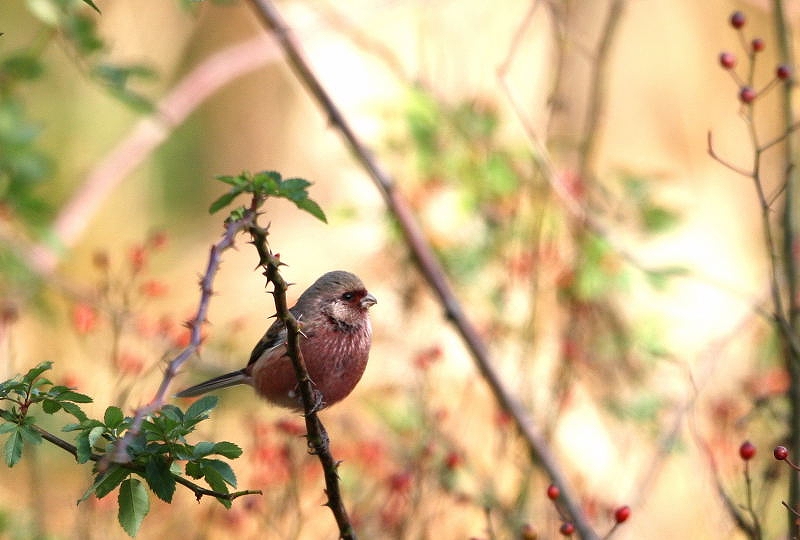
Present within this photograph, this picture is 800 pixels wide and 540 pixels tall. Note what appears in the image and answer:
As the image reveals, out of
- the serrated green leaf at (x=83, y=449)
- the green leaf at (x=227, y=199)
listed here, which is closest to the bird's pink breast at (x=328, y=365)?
the serrated green leaf at (x=83, y=449)

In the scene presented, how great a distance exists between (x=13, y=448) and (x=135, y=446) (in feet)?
1.09

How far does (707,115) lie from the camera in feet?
38.7

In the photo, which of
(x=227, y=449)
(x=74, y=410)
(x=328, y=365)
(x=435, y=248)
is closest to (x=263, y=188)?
(x=227, y=449)

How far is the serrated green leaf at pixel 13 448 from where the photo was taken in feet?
9.05

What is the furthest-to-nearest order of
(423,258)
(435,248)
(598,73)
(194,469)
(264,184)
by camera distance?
(435,248), (598,73), (423,258), (194,469), (264,184)

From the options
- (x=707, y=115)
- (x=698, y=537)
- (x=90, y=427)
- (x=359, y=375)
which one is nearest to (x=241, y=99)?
(x=707, y=115)

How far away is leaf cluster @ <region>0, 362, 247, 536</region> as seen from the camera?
284cm

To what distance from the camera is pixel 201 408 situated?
2922mm

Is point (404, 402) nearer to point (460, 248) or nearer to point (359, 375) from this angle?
point (460, 248)

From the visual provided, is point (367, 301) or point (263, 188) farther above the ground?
point (367, 301)

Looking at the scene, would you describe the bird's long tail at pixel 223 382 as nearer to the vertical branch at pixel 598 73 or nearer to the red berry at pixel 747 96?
the red berry at pixel 747 96

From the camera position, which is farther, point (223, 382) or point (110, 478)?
point (223, 382)

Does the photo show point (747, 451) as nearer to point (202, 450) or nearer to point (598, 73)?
point (202, 450)

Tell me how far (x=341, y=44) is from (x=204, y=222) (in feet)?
9.65
